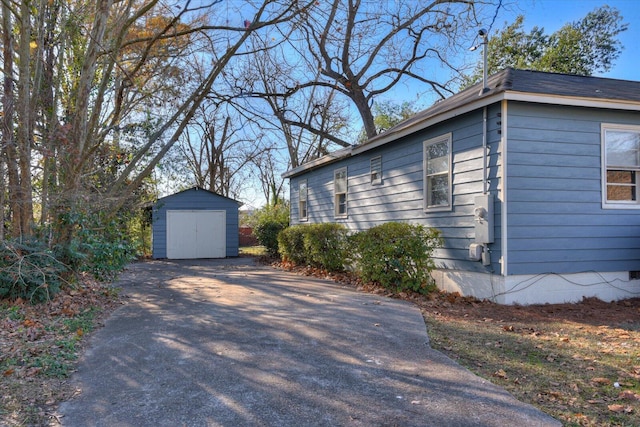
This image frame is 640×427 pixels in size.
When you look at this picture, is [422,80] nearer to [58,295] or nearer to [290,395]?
[58,295]

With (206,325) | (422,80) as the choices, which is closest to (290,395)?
(206,325)

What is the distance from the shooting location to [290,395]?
3.30 metres

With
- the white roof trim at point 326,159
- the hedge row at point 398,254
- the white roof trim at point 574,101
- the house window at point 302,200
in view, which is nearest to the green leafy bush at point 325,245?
the hedge row at point 398,254

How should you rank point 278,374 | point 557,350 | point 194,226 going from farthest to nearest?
point 194,226
point 557,350
point 278,374

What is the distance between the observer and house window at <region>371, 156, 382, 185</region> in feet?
34.6

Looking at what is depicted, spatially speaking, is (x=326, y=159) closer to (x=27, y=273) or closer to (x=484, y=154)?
(x=484, y=154)

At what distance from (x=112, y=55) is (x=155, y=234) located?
10.7 metres

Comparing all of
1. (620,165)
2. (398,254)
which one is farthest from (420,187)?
(620,165)

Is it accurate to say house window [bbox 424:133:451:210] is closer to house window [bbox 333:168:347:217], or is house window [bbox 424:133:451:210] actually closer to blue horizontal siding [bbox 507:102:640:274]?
blue horizontal siding [bbox 507:102:640:274]

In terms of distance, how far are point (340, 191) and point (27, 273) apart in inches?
325

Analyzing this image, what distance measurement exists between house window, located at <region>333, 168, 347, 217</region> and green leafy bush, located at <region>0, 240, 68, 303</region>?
7577 millimetres

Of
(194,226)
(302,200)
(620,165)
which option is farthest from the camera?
(194,226)

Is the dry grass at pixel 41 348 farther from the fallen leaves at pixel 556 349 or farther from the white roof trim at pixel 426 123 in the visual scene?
the white roof trim at pixel 426 123

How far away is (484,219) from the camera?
6.84 metres
